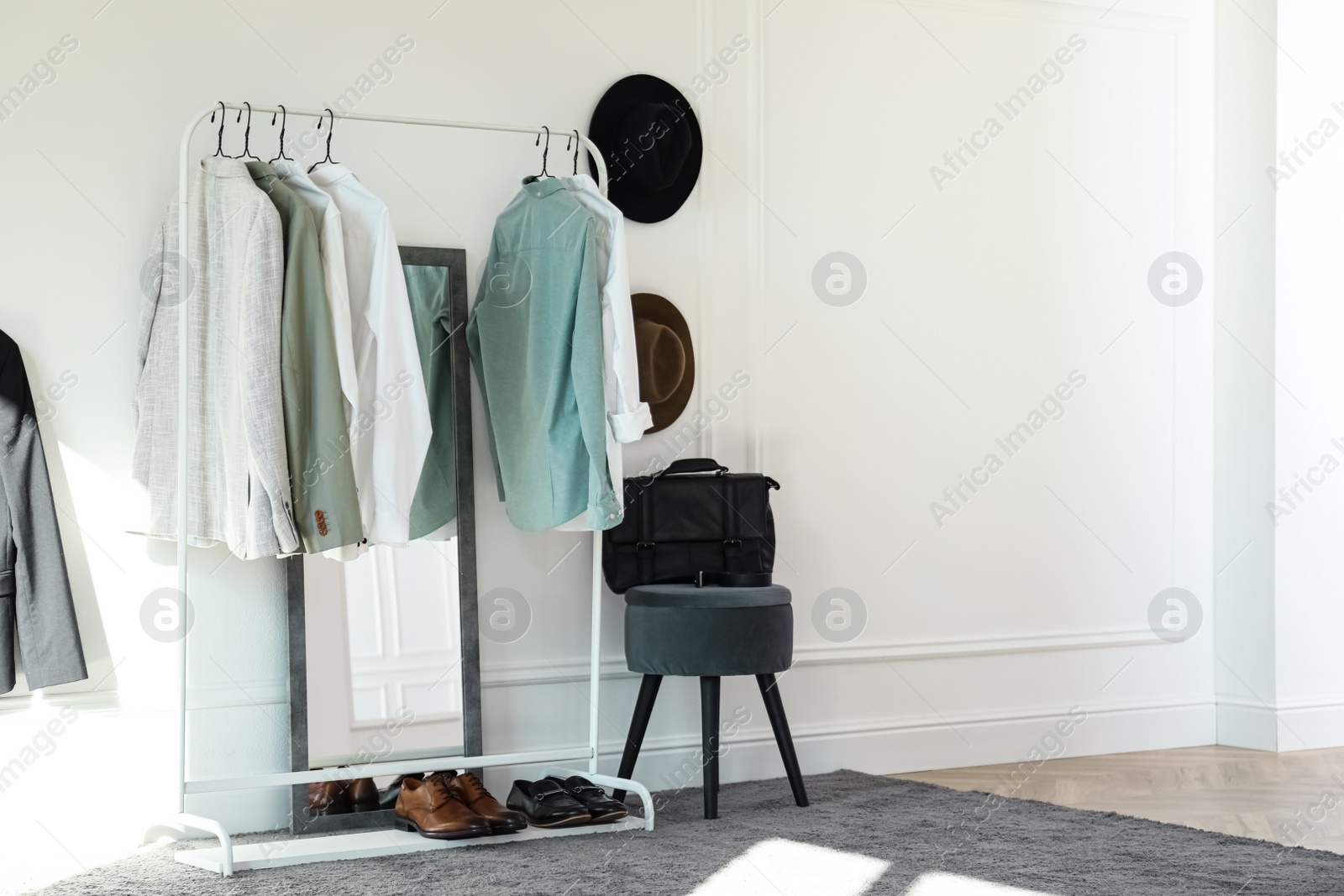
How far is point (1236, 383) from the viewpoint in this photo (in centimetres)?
389

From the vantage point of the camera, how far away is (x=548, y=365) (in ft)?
9.37

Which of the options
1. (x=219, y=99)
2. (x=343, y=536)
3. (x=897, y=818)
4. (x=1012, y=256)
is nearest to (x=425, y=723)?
(x=343, y=536)

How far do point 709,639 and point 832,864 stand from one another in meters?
0.61

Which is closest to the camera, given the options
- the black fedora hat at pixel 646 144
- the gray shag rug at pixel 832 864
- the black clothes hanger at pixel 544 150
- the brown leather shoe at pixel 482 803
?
the gray shag rug at pixel 832 864

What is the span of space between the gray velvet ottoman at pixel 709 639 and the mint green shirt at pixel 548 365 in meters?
0.28

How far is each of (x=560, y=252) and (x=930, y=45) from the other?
156cm

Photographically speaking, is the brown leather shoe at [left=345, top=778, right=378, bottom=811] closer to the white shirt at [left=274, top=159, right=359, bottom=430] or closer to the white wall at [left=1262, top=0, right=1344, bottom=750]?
the white shirt at [left=274, top=159, right=359, bottom=430]

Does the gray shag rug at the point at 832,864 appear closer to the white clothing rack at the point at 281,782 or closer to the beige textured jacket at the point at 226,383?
the white clothing rack at the point at 281,782

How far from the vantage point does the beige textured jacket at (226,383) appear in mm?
2463

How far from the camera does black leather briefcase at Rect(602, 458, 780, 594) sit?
10.2 feet

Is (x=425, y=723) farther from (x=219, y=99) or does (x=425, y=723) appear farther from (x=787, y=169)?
(x=787, y=169)

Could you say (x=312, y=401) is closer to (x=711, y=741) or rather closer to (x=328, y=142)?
(x=328, y=142)

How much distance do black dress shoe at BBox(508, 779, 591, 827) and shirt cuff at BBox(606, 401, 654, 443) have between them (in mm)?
863

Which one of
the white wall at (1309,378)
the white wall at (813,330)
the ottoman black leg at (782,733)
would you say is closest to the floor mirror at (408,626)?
the white wall at (813,330)
